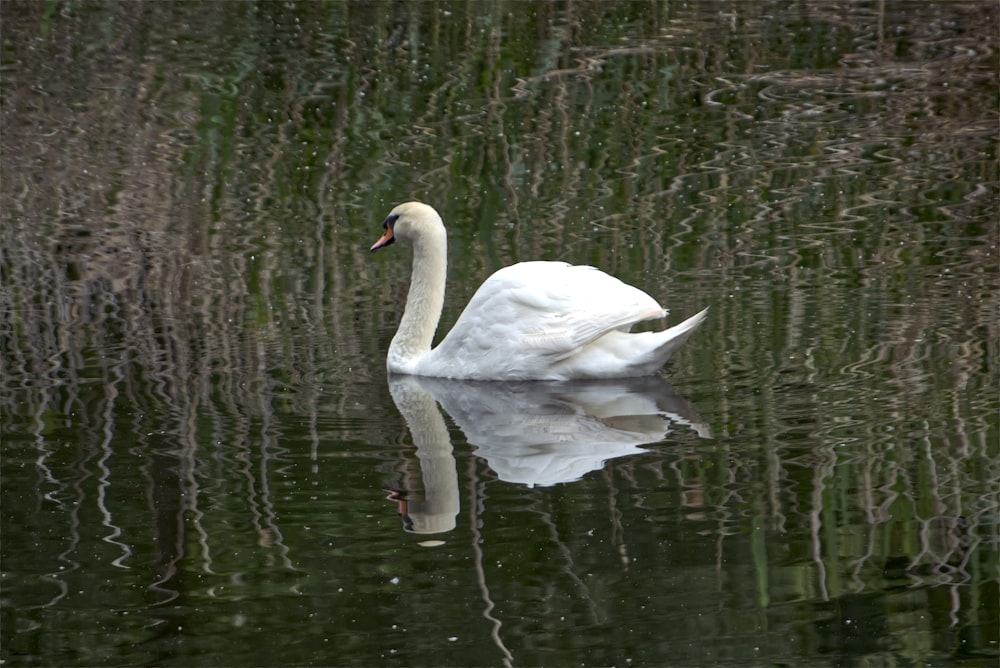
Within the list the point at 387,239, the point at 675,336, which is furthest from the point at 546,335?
the point at 387,239

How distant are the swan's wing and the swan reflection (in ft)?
0.55

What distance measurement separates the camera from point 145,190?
11.1 metres

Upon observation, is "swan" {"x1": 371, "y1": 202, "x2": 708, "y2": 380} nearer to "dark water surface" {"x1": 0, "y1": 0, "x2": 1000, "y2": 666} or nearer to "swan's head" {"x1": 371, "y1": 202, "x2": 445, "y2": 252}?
"dark water surface" {"x1": 0, "y1": 0, "x2": 1000, "y2": 666}

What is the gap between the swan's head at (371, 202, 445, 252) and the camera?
25.6 ft

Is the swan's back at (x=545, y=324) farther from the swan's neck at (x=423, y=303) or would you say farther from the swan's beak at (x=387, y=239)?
the swan's beak at (x=387, y=239)

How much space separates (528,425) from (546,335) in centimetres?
66

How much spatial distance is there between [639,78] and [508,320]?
246 inches

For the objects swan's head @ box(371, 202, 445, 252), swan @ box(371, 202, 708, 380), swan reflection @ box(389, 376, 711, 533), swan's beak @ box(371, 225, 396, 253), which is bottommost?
swan reflection @ box(389, 376, 711, 533)

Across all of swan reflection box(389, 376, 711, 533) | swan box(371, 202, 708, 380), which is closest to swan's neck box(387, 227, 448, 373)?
swan box(371, 202, 708, 380)

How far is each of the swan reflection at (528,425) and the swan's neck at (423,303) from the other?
151 millimetres

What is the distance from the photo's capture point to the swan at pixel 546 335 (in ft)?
22.9

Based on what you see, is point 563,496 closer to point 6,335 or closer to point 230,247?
point 6,335

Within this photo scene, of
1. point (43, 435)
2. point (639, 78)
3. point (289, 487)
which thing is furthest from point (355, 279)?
point (639, 78)

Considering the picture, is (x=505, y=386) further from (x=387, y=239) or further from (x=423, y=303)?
(x=387, y=239)
